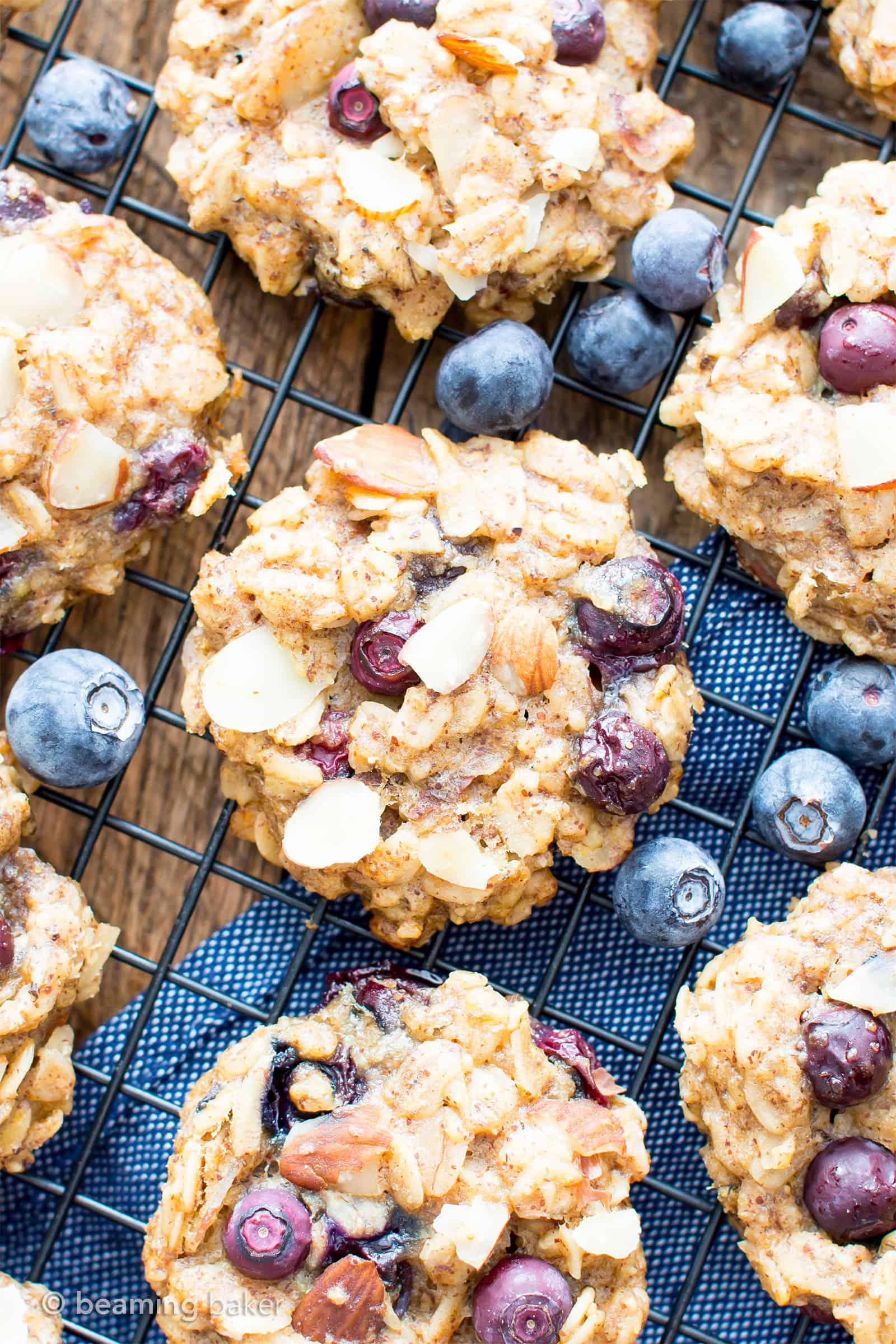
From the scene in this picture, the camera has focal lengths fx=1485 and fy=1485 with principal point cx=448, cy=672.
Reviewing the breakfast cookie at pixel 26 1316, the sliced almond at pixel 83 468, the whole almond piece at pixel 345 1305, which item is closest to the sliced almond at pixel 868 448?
the sliced almond at pixel 83 468

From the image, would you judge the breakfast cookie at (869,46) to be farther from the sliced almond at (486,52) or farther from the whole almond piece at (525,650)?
the whole almond piece at (525,650)

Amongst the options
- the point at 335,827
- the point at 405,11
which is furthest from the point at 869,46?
the point at 335,827

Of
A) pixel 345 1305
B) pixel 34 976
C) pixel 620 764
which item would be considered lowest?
pixel 345 1305

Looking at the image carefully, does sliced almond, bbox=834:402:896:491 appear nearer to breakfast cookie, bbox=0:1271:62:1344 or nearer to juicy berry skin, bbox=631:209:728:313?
juicy berry skin, bbox=631:209:728:313

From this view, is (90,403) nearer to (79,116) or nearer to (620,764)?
(79,116)

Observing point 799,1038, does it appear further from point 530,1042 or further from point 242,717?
point 242,717
